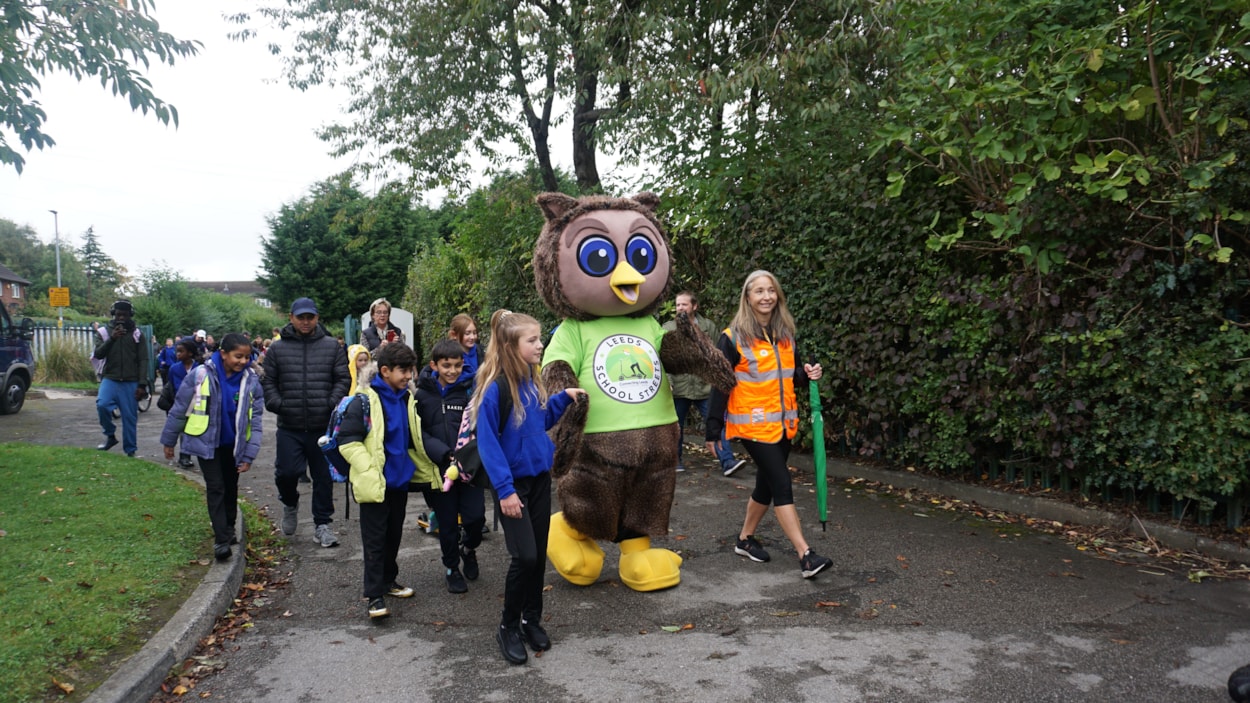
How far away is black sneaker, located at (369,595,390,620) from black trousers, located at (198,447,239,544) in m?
1.59

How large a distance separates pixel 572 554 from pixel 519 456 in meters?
1.14

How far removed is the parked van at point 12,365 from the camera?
1489cm

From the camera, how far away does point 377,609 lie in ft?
15.7

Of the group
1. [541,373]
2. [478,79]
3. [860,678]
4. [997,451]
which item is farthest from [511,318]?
[478,79]

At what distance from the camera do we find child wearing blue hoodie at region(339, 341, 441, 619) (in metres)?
4.82

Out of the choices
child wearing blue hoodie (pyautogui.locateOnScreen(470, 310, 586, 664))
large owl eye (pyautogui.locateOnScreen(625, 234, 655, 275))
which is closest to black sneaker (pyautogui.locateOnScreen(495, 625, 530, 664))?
child wearing blue hoodie (pyautogui.locateOnScreen(470, 310, 586, 664))

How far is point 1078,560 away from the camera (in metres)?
5.45

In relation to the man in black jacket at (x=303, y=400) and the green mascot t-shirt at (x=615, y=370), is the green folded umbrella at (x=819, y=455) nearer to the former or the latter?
the green mascot t-shirt at (x=615, y=370)

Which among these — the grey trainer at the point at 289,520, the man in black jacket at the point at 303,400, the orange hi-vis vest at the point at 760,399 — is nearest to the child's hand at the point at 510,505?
the orange hi-vis vest at the point at 760,399

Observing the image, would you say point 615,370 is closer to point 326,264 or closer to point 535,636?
point 535,636

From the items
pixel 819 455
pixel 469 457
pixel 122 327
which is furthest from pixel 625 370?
pixel 122 327

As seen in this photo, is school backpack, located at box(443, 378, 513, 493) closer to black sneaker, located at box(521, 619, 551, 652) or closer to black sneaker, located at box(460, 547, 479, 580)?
black sneaker, located at box(521, 619, 551, 652)

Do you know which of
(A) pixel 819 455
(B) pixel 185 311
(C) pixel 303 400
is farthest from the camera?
(B) pixel 185 311

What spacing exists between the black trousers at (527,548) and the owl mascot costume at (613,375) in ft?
1.79
